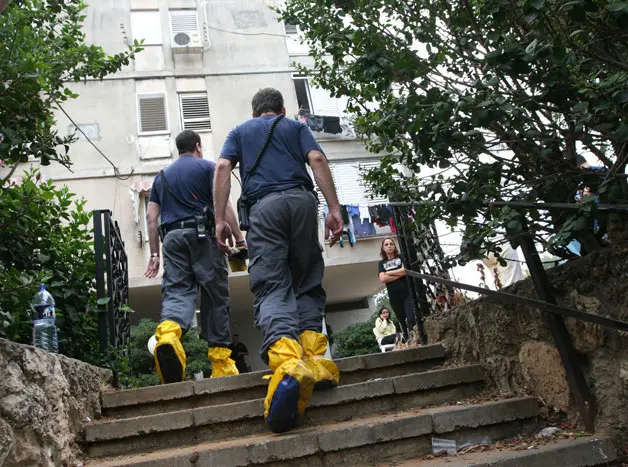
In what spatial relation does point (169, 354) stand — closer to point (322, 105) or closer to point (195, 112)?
point (195, 112)

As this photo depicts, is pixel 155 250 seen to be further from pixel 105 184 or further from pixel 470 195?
pixel 105 184

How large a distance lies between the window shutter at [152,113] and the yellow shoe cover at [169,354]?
1337 centimetres

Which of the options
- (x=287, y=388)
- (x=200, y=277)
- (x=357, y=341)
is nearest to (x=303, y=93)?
(x=357, y=341)

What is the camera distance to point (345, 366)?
4109 millimetres

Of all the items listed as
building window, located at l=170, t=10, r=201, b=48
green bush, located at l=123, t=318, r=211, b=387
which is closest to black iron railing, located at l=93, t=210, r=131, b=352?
green bush, located at l=123, t=318, r=211, b=387

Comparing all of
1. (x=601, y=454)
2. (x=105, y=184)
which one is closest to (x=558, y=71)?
(x=601, y=454)

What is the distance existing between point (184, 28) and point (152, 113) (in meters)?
3.24

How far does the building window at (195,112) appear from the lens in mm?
16828

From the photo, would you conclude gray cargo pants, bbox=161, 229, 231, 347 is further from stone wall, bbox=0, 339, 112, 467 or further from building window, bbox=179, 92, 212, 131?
building window, bbox=179, 92, 212, 131

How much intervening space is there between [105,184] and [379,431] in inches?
555

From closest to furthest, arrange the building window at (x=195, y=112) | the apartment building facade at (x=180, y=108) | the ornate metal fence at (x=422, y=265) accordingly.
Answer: the ornate metal fence at (x=422, y=265), the apartment building facade at (x=180, y=108), the building window at (x=195, y=112)

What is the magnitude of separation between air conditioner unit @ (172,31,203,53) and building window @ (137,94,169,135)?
1.65 metres

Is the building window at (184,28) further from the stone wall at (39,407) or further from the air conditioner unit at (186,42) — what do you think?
the stone wall at (39,407)

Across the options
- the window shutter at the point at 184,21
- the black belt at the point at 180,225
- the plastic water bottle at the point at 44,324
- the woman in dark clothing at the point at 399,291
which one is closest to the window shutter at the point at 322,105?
the window shutter at the point at 184,21
